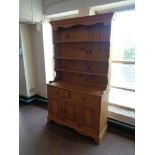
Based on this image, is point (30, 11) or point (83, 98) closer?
point (83, 98)

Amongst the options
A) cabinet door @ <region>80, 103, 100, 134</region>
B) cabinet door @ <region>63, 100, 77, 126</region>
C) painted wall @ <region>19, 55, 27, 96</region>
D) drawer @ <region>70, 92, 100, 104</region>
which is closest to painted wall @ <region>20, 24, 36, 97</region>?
painted wall @ <region>19, 55, 27, 96</region>

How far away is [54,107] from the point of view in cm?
274

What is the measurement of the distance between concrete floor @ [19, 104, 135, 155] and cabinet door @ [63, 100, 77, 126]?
20cm

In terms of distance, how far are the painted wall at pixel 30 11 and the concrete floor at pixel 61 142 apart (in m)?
2.17

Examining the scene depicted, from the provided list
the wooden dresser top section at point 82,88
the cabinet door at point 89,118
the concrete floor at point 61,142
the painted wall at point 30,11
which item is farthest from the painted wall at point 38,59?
the cabinet door at point 89,118

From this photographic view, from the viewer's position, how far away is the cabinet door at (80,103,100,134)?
7.22ft

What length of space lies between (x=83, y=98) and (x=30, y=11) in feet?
7.03

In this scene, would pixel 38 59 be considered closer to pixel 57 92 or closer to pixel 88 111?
pixel 57 92

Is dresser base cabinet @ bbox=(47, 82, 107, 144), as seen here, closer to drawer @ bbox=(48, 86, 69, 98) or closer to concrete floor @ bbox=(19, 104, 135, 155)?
drawer @ bbox=(48, 86, 69, 98)

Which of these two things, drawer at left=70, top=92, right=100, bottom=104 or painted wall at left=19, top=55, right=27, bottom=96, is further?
painted wall at left=19, top=55, right=27, bottom=96

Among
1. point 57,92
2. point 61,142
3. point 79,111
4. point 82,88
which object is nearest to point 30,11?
point 57,92
